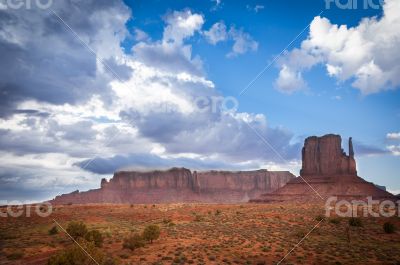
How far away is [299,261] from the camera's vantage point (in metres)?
22.5

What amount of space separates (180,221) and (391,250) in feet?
75.8

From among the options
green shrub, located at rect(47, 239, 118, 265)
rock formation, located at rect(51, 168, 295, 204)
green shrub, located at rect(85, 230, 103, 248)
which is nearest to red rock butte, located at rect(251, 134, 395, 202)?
rock formation, located at rect(51, 168, 295, 204)

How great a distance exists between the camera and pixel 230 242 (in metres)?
27.8

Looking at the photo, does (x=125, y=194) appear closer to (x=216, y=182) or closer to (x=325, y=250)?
(x=216, y=182)

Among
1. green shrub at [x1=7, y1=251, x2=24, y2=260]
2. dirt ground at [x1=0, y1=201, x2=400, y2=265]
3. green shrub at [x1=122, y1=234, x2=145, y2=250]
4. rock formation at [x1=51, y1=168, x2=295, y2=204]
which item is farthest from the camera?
rock formation at [x1=51, y1=168, x2=295, y2=204]

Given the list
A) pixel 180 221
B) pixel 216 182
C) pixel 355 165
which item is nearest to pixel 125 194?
pixel 216 182

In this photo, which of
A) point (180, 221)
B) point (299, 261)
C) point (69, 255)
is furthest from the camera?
point (180, 221)

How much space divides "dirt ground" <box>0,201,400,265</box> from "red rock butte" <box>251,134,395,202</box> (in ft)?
185

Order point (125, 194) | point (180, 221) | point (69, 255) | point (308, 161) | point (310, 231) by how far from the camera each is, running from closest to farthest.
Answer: point (69, 255)
point (310, 231)
point (180, 221)
point (308, 161)
point (125, 194)

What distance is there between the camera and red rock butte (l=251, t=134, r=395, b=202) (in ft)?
308

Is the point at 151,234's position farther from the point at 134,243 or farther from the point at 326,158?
the point at 326,158

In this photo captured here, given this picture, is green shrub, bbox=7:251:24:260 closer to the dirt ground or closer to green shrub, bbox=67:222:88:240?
the dirt ground

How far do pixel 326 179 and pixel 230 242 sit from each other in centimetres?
8902

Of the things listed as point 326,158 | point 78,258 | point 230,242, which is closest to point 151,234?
point 230,242
